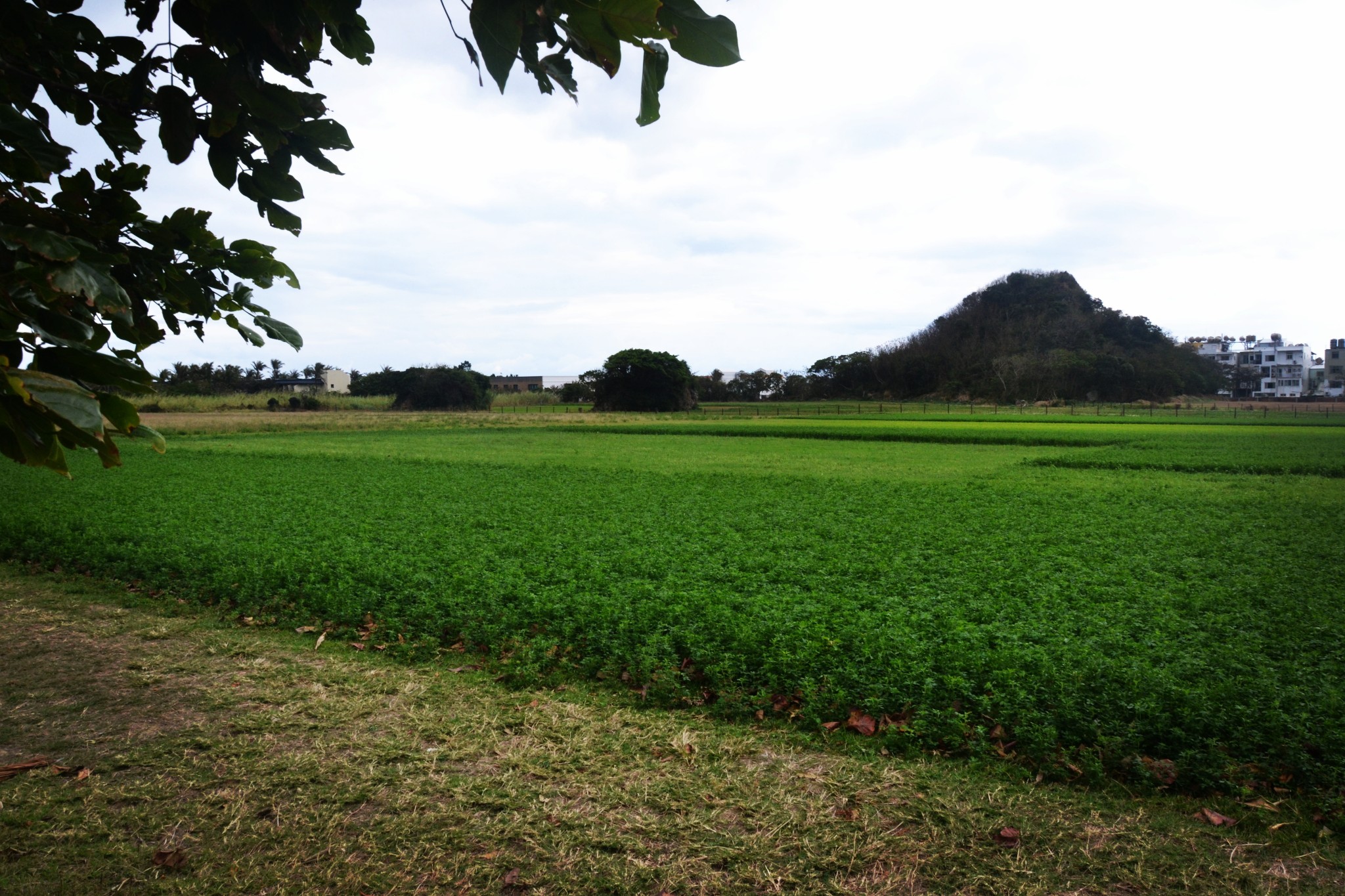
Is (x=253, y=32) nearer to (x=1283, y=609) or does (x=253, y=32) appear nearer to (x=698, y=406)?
(x=1283, y=609)

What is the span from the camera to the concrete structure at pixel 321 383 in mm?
73438

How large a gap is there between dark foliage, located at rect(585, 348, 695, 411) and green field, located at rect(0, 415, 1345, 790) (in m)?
51.3

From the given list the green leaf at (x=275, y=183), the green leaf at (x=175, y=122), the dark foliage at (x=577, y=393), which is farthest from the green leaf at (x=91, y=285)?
the dark foliage at (x=577, y=393)

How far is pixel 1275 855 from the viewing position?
9.87 ft

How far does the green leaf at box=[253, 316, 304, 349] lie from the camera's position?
244 centimetres

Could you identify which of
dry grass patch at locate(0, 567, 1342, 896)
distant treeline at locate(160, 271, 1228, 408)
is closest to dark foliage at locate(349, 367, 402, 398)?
distant treeline at locate(160, 271, 1228, 408)

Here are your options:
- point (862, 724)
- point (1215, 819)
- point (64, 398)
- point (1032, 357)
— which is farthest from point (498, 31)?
point (1032, 357)

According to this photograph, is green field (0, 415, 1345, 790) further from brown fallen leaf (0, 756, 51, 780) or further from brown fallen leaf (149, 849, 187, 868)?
brown fallen leaf (149, 849, 187, 868)

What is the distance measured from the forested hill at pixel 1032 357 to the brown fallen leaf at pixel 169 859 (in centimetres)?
9481

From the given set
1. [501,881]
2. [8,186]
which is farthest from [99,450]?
[501,881]

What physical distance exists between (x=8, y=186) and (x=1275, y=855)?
4797 mm

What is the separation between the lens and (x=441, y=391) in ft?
218

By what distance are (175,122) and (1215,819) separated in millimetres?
4592

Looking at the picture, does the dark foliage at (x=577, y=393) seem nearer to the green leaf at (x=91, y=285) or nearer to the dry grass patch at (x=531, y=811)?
the dry grass patch at (x=531, y=811)
